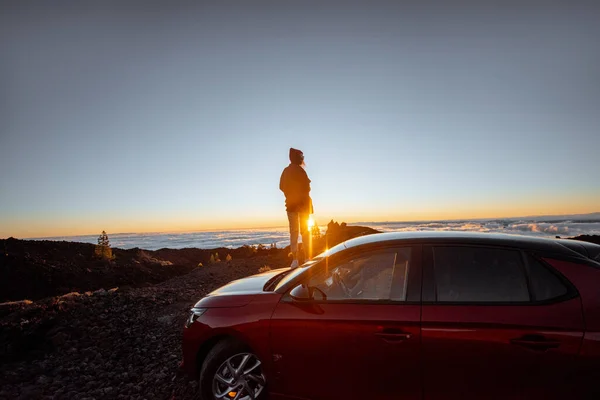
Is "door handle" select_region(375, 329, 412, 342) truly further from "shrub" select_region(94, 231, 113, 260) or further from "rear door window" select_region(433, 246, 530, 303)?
"shrub" select_region(94, 231, 113, 260)

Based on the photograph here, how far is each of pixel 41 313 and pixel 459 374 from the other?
7077mm

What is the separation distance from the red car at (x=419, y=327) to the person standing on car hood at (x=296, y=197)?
178 inches

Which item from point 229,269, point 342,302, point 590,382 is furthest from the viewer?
point 229,269

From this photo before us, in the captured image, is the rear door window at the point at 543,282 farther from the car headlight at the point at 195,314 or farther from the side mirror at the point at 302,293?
the car headlight at the point at 195,314

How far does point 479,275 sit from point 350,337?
116 cm

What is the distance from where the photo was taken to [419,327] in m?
2.72

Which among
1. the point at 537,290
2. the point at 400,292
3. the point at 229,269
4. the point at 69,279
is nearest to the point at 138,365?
the point at 400,292

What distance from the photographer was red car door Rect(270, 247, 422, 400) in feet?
9.03

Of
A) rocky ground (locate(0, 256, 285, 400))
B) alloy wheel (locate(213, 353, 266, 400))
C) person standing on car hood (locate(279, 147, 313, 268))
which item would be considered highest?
person standing on car hood (locate(279, 147, 313, 268))

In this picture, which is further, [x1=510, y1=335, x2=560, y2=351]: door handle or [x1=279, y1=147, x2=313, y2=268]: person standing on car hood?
[x1=279, y1=147, x2=313, y2=268]: person standing on car hood

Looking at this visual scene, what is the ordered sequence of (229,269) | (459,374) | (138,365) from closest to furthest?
(459,374) → (138,365) → (229,269)

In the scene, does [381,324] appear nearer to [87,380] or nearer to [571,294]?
[571,294]

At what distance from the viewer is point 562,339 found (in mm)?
2482

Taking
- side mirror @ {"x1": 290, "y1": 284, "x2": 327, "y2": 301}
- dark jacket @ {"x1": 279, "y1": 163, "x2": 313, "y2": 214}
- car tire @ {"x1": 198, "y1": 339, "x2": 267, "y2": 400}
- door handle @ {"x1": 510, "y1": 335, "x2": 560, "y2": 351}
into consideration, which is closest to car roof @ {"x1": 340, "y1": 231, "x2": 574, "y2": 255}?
side mirror @ {"x1": 290, "y1": 284, "x2": 327, "y2": 301}
